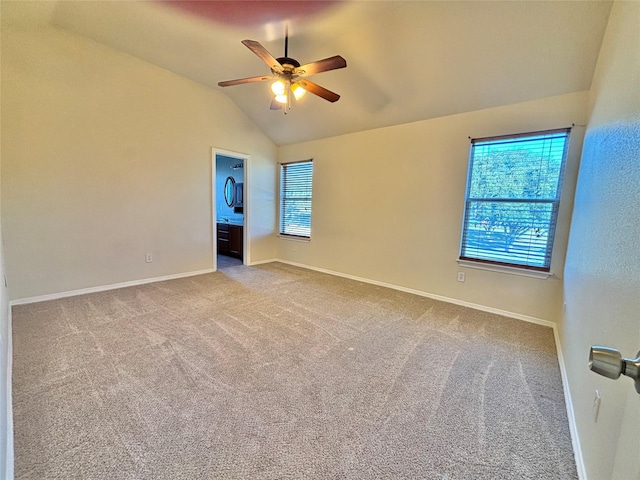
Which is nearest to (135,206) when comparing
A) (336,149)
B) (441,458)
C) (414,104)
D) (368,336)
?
(336,149)

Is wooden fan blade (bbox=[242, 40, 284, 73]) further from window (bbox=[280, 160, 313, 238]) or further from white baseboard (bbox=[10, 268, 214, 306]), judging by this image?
white baseboard (bbox=[10, 268, 214, 306])

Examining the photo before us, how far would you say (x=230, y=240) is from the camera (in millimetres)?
6117

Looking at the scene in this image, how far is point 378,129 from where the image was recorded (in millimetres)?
4133

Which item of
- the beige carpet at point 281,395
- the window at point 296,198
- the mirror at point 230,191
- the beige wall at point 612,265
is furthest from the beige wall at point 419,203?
the mirror at point 230,191

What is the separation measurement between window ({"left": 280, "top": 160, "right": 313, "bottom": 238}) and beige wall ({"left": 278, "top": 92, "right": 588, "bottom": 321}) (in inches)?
8.5

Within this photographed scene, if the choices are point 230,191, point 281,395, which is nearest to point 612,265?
point 281,395

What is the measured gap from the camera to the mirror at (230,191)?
6.91 meters

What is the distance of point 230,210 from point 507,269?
6179 mm

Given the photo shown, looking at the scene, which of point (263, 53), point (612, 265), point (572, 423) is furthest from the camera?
point (263, 53)

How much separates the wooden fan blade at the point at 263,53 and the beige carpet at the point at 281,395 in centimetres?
245

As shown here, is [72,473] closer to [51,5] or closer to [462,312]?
[462,312]

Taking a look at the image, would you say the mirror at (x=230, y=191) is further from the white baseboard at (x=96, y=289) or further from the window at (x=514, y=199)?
the window at (x=514, y=199)

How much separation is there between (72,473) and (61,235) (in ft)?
10.2

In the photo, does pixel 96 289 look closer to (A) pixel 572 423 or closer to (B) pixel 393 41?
(B) pixel 393 41
